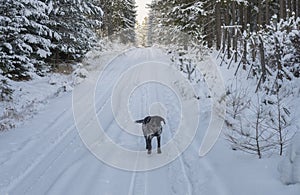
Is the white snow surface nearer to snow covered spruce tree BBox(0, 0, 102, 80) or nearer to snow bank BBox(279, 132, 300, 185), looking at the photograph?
snow bank BBox(279, 132, 300, 185)

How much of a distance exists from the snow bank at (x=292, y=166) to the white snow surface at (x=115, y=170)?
0.10 metres

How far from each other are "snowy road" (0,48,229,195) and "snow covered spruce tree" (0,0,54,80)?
13.7ft

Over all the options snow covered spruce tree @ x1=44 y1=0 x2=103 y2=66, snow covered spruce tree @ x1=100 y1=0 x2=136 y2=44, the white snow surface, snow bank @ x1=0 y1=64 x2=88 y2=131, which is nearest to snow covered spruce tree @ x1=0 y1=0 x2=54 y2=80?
snow bank @ x1=0 y1=64 x2=88 y2=131

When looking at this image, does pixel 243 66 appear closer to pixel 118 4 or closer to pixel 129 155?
pixel 129 155

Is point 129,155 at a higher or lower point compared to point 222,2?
lower

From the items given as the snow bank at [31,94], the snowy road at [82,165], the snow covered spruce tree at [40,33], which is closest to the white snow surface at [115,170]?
the snowy road at [82,165]

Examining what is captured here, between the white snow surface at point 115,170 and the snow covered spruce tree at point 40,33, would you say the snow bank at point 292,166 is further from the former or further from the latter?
the snow covered spruce tree at point 40,33

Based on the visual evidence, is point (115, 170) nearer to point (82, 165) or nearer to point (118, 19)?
point (82, 165)

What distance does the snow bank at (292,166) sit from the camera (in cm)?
449

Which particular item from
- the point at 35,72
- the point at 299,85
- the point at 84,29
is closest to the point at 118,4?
the point at 84,29

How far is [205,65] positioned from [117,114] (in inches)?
321

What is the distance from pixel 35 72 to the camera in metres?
17.5

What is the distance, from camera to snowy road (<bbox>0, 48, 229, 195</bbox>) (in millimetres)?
5613

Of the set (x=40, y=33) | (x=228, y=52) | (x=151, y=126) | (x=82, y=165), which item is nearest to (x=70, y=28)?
(x=40, y=33)
